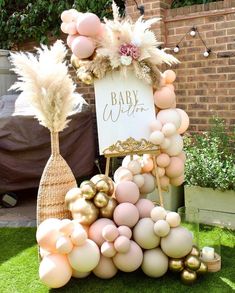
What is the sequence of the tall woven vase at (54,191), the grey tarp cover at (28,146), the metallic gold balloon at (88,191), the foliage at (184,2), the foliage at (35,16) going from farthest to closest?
the foliage at (35,16), the foliage at (184,2), the grey tarp cover at (28,146), the tall woven vase at (54,191), the metallic gold balloon at (88,191)

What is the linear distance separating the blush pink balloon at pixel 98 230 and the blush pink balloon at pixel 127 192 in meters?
0.16

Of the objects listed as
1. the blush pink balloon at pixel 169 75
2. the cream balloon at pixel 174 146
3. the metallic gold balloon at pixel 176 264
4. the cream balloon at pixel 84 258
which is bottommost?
the metallic gold balloon at pixel 176 264

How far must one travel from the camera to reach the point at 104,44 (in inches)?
93.5

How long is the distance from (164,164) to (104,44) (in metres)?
0.86

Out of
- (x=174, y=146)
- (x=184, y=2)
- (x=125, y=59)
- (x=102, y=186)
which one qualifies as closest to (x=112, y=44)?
(x=125, y=59)

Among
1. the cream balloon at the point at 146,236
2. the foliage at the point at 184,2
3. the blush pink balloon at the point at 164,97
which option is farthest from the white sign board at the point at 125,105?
the foliage at the point at 184,2

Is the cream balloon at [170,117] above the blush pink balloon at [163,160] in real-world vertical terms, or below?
above

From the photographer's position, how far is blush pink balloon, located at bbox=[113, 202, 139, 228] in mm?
2203

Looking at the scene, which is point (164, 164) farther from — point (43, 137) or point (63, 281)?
point (43, 137)

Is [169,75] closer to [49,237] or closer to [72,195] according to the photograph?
[72,195]

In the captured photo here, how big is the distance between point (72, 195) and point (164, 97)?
88 centimetres

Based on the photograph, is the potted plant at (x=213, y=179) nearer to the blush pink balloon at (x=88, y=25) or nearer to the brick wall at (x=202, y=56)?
the brick wall at (x=202, y=56)

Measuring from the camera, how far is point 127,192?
2.30m

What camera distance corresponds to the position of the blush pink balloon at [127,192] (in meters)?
2.30
